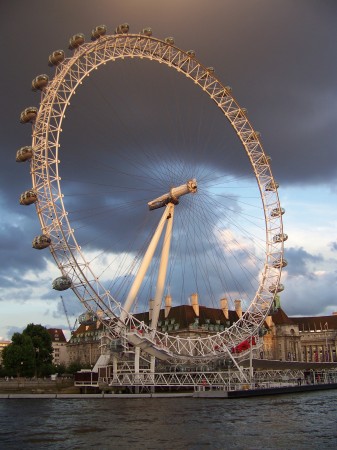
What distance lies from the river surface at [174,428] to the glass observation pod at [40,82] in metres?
26.9


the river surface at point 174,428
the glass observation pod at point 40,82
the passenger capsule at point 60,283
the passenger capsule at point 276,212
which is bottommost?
the river surface at point 174,428

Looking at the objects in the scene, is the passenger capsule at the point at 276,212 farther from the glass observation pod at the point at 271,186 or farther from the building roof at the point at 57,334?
the building roof at the point at 57,334

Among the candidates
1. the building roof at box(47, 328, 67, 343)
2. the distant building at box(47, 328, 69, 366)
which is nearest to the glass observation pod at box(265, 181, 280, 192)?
the distant building at box(47, 328, 69, 366)

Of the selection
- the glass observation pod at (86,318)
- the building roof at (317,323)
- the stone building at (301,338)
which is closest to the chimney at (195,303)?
the stone building at (301,338)

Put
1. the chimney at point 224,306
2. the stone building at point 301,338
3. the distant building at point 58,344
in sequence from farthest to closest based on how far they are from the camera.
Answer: the distant building at point 58,344 < the stone building at point 301,338 < the chimney at point 224,306

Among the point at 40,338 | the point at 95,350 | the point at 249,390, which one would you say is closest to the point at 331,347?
the point at 95,350

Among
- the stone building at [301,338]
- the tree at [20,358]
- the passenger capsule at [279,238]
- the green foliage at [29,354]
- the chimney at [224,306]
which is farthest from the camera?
the stone building at [301,338]

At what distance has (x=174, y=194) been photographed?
2378 inches

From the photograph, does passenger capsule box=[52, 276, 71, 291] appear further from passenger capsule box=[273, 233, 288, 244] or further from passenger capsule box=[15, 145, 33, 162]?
passenger capsule box=[273, 233, 288, 244]

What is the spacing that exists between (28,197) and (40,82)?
33.4ft

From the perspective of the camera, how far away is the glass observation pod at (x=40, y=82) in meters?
48.1

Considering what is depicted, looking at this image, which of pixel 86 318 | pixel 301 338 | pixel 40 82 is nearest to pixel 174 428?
pixel 86 318

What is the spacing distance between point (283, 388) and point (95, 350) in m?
84.3

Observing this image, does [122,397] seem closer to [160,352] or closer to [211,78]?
[160,352]
